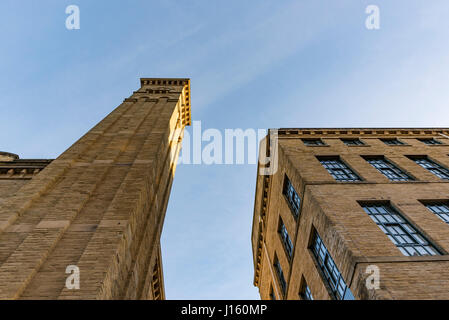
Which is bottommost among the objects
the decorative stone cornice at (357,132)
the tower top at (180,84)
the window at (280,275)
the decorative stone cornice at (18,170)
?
the window at (280,275)

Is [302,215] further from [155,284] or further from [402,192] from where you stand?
[155,284]

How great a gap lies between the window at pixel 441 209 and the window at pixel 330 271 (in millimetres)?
5193

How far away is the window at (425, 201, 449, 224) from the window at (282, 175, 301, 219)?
5960mm

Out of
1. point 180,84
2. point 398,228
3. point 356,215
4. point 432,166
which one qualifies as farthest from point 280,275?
point 180,84

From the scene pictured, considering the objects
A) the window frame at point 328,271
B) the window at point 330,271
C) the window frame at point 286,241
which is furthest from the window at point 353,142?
the window at point 330,271

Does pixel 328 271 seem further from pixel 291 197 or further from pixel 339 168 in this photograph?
pixel 339 168

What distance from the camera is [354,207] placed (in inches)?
481

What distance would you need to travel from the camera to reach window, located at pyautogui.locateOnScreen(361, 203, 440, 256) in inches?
405

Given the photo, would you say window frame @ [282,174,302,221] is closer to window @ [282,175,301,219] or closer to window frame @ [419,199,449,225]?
window @ [282,175,301,219]

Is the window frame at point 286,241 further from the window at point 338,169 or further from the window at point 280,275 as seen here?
the window at point 338,169

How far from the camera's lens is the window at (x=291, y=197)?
1580 cm

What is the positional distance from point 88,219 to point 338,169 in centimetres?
1327
